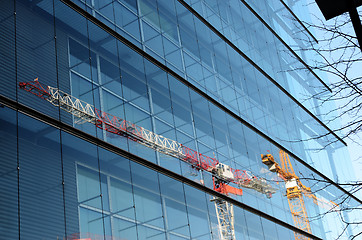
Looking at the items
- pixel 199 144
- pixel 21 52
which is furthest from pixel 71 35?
pixel 199 144

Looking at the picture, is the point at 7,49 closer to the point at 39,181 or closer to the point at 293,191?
the point at 39,181

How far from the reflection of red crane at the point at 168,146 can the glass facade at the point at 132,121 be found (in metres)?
0.15

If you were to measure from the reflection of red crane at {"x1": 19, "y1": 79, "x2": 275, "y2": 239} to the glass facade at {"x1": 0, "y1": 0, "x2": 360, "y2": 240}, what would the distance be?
0.15 m

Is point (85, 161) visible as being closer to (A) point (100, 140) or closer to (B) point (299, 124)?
(A) point (100, 140)

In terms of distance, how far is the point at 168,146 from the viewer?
17359 millimetres

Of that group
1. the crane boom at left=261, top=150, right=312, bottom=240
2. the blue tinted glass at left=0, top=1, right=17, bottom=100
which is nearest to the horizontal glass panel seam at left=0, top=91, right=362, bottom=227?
the blue tinted glass at left=0, top=1, right=17, bottom=100

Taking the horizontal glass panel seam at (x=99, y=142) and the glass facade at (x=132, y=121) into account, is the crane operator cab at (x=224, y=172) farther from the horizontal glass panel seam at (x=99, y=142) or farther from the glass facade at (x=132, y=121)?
the horizontal glass panel seam at (x=99, y=142)

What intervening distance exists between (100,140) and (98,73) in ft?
6.69

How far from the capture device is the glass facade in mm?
12234

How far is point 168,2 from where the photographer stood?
2111cm

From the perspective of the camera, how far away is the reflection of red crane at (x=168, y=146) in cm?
1363

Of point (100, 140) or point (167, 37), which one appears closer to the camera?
point (100, 140)

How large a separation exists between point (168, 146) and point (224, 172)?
3.68 metres

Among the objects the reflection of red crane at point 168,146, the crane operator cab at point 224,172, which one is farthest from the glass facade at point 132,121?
the crane operator cab at point 224,172
